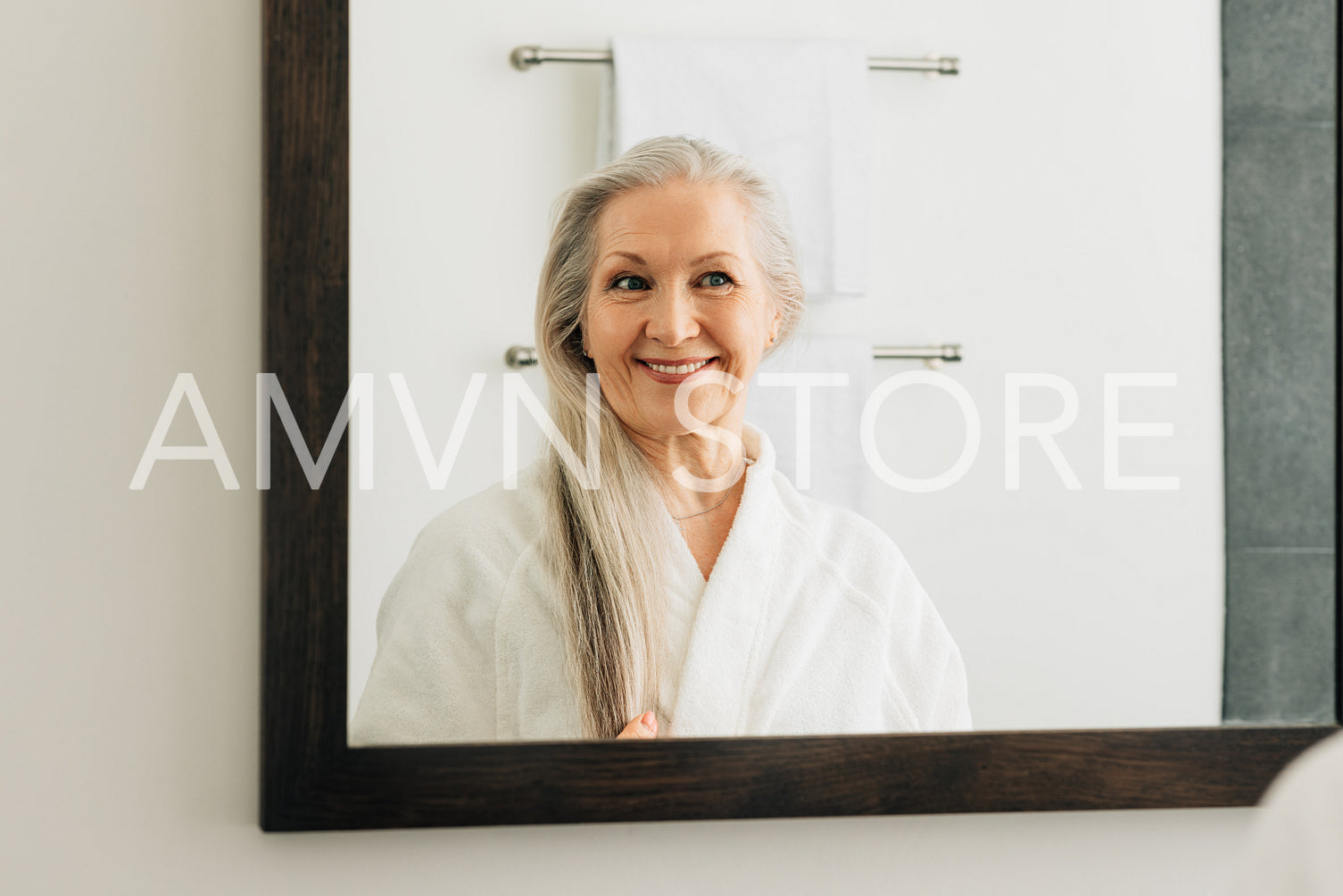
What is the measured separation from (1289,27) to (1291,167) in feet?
0.41

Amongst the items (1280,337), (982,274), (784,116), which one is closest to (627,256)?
(784,116)

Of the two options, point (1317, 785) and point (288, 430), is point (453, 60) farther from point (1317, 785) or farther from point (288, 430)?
point (1317, 785)

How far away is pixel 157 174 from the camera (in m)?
0.83

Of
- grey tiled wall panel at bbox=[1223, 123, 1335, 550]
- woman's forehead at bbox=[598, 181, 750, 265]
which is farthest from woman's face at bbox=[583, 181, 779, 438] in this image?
grey tiled wall panel at bbox=[1223, 123, 1335, 550]

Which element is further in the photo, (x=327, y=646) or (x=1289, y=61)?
(x=1289, y=61)

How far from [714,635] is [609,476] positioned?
156 mm

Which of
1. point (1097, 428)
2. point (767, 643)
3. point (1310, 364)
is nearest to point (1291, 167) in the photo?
point (1310, 364)

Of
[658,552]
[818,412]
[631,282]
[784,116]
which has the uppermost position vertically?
[784,116]

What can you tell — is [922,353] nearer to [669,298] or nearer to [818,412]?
[818,412]

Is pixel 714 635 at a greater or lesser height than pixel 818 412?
lesser

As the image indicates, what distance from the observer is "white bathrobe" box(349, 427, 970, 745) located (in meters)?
0.81

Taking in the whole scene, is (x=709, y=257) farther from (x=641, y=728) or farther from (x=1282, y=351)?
(x=1282, y=351)

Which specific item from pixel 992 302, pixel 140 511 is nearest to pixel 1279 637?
pixel 992 302

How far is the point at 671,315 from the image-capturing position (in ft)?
2.72
